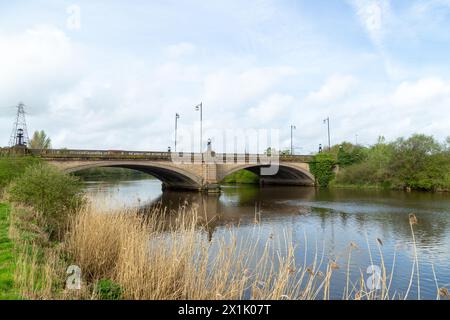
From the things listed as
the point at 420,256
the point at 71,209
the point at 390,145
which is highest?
the point at 390,145

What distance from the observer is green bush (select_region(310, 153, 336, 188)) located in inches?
2319

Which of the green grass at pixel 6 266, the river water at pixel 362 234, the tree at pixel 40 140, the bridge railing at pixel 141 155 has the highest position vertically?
the tree at pixel 40 140

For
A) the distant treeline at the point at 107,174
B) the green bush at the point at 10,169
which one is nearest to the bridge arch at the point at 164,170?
the green bush at the point at 10,169

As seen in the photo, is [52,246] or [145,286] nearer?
[145,286]

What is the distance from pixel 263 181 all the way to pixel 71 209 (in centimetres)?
5787

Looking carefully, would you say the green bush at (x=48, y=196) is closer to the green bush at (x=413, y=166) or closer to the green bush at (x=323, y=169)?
the green bush at (x=413, y=166)

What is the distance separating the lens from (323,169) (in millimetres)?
59125

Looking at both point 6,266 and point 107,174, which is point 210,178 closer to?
point 6,266

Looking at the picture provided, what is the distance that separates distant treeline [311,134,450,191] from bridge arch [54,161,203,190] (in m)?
23.7

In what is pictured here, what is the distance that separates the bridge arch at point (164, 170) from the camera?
36.2 metres

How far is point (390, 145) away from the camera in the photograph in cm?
5194
